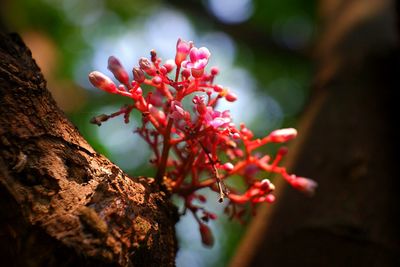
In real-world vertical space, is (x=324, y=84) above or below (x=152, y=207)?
above

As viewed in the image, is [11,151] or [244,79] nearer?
[11,151]

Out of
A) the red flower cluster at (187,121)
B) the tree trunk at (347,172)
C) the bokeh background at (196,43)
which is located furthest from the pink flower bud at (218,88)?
the bokeh background at (196,43)

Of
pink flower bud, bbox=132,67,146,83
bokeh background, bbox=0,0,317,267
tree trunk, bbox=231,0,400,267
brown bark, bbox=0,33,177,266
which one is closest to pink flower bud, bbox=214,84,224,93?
pink flower bud, bbox=132,67,146,83

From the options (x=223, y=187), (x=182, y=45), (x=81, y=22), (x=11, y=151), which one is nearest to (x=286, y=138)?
(x=223, y=187)

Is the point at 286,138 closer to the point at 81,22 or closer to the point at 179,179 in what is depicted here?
the point at 179,179

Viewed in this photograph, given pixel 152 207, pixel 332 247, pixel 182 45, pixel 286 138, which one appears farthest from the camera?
pixel 332 247

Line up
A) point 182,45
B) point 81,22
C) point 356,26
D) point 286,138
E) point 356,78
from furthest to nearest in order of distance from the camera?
point 81,22 → point 356,26 → point 356,78 → point 286,138 → point 182,45

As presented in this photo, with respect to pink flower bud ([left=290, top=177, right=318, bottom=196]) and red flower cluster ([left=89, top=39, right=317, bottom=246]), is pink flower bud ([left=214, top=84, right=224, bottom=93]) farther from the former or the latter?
pink flower bud ([left=290, top=177, right=318, bottom=196])
